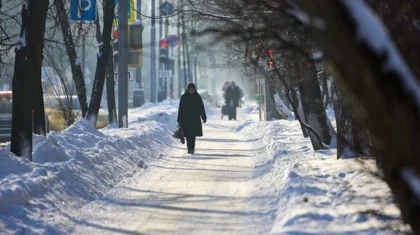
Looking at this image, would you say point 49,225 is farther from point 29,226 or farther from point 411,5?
point 411,5

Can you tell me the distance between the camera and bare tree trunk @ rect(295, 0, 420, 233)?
432cm

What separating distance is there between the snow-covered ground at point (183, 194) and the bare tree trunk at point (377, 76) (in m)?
1.35

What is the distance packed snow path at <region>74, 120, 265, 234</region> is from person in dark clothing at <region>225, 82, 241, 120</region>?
80.2 ft

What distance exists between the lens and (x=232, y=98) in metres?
40.6

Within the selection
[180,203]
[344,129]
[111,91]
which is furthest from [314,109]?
[111,91]

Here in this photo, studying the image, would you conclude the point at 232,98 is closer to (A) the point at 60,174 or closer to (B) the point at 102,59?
(B) the point at 102,59

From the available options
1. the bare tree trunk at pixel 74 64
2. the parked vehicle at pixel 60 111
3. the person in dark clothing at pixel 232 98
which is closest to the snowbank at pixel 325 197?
the bare tree trunk at pixel 74 64

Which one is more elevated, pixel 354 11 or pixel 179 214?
pixel 354 11

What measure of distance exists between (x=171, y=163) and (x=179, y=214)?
6.70m

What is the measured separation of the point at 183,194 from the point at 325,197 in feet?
8.93

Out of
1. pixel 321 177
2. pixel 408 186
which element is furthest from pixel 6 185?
pixel 408 186

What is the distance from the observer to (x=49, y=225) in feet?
26.0

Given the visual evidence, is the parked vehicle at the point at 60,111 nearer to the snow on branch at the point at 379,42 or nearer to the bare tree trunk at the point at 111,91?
the bare tree trunk at the point at 111,91

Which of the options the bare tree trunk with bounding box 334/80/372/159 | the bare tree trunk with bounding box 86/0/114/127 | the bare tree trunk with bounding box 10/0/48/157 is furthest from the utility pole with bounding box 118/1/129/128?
the bare tree trunk with bounding box 334/80/372/159
